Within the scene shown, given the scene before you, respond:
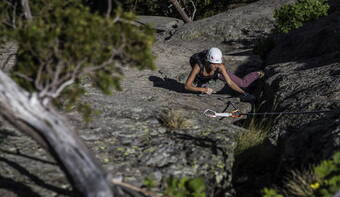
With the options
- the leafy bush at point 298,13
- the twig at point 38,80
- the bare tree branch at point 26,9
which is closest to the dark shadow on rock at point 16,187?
the twig at point 38,80

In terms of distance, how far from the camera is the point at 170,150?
639 centimetres

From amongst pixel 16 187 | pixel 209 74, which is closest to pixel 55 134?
pixel 16 187

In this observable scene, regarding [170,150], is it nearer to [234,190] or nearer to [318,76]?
[234,190]

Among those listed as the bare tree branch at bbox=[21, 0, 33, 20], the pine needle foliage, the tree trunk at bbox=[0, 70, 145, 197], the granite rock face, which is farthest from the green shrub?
the bare tree branch at bbox=[21, 0, 33, 20]

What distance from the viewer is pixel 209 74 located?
10.1 m

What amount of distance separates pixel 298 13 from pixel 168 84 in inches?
246

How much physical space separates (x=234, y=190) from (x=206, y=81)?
5.06 meters

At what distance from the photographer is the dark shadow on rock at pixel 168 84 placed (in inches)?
438

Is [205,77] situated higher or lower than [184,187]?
higher

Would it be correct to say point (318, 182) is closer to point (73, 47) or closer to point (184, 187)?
point (184, 187)

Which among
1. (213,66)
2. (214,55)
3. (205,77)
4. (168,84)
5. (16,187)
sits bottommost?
(16,187)

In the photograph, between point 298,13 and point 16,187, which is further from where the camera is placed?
point 298,13

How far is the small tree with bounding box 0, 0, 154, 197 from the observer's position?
372 centimetres

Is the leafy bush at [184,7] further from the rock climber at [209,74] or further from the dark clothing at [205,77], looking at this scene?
the rock climber at [209,74]
